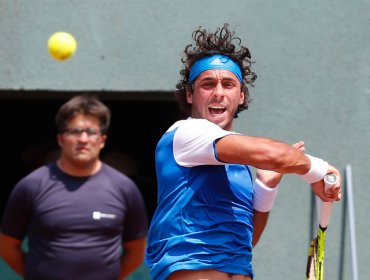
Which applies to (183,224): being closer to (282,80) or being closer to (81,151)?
(81,151)

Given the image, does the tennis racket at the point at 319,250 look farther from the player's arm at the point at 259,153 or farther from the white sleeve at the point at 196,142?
the white sleeve at the point at 196,142

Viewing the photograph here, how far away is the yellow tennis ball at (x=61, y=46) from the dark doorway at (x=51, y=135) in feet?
7.91

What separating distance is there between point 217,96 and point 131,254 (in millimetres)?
1419

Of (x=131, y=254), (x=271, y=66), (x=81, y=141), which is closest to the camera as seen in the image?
(x=81, y=141)

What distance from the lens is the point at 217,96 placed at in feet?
12.4

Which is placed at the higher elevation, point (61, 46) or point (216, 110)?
point (61, 46)

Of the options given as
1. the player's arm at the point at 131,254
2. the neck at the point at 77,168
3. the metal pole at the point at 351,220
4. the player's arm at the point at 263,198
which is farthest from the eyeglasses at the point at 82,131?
the metal pole at the point at 351,220

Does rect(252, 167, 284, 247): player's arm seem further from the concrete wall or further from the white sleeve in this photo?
the concrete wall

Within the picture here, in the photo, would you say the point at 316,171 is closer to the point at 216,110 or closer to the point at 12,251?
the point at 216,110

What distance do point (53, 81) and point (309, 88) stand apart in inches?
68.0

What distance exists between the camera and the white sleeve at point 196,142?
11.3ft

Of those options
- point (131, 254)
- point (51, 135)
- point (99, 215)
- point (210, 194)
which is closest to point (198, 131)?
point (210, 194)

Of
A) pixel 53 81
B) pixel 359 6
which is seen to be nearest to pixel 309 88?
pixel 359 6

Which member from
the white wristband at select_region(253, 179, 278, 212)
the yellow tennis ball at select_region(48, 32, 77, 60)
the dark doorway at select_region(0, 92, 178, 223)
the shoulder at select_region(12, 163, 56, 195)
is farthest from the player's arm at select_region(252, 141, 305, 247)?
the dark doorway at select_region(0, 92, 178, 223)
